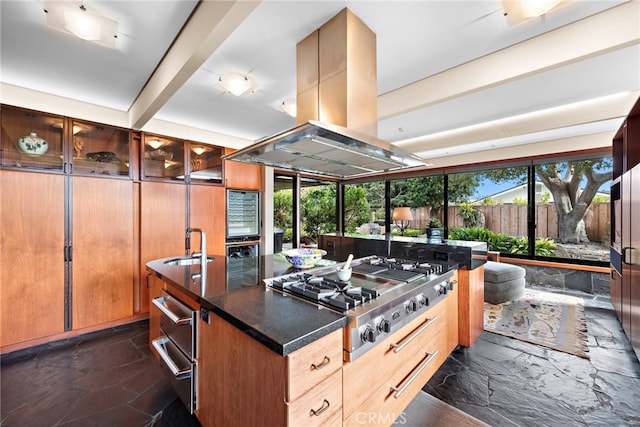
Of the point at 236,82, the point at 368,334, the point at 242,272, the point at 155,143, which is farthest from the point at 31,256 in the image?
the point at 368,334

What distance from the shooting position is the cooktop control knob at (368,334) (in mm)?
1151

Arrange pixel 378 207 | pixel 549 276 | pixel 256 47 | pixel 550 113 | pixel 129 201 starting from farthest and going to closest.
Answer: pixel 378 207, pixel 549 276, pixel 550 113, pixel 129 201, pixel 256 47

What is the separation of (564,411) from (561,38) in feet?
8.13

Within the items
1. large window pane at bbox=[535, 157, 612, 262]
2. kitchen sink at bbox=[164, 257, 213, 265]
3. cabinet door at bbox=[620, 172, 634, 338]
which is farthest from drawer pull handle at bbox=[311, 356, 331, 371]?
large window pane at bbox=[535, 157, 612, 262]

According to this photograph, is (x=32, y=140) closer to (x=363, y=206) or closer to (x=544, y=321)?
(x=544, y=321)

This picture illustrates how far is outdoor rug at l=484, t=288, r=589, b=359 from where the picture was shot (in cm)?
264

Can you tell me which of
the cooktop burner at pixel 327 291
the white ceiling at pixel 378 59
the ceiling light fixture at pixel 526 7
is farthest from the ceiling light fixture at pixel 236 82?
the ceiling light fixture at pixel 526 7

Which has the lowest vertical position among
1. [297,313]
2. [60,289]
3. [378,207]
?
[60,289]

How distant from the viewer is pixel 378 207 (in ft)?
21.9

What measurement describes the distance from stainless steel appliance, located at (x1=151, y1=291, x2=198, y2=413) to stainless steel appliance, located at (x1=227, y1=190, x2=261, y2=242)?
231 centimetres

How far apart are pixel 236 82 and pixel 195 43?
705 mm

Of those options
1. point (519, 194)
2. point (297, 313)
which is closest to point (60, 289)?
point (297, 313)

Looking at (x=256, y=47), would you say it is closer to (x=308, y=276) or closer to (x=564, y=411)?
(x=308, y=276)

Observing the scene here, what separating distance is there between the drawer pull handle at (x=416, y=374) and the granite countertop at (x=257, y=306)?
0.61m
